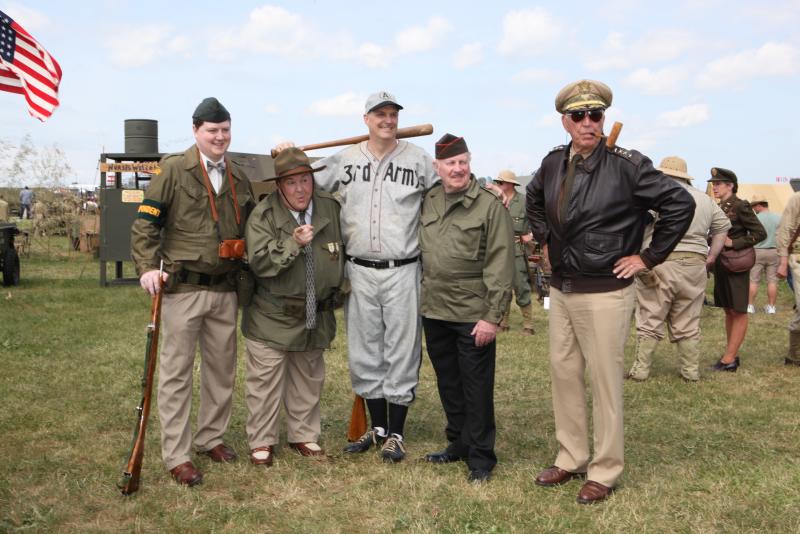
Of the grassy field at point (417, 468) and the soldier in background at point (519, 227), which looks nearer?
the grassy field at point (417, 468)

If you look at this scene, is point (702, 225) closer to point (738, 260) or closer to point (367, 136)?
point (738, 260)

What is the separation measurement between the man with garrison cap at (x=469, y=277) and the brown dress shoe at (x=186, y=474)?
1620 mm

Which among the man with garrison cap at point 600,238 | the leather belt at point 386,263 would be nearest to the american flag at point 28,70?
the leather belt at point 386,263

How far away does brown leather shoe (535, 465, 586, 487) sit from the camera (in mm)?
4682

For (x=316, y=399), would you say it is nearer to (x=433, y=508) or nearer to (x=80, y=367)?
(x=433, y=508)

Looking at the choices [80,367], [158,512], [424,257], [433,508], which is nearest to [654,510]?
[433,508]

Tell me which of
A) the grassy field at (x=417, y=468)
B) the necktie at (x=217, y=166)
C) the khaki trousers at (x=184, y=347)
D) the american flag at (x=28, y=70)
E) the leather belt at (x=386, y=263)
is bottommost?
the grassy field at (x=417, y=468)

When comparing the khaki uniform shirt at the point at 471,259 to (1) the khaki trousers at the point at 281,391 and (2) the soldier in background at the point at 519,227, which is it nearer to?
(1) the khaki trousers at the point at 281,391

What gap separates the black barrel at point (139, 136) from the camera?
50.0ft

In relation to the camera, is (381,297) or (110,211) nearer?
(381,297)

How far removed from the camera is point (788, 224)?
25.8 feet

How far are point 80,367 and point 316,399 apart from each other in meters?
3.87

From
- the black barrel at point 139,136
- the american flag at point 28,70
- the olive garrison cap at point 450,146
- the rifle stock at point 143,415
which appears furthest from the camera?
the black barrel at point 139,136

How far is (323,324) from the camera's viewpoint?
512 cm
